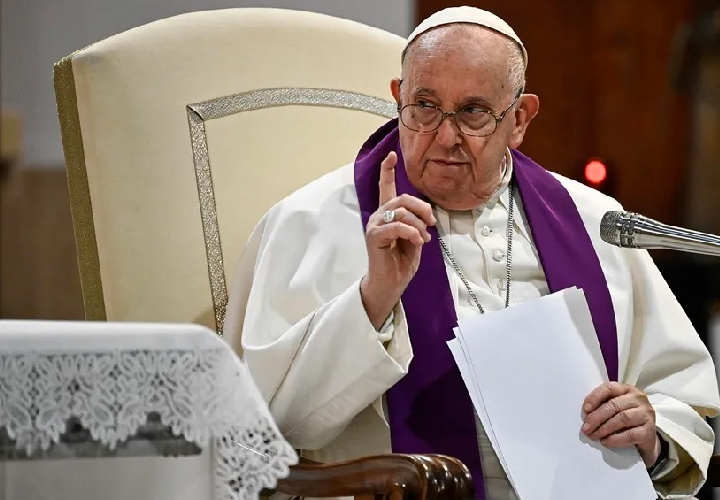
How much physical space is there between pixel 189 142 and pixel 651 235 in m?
1.22

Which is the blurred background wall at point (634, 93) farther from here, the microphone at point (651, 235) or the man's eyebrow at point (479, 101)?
the microphone at point (651, 235)

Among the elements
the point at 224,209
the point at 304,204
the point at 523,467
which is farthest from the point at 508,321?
the point at 224,209

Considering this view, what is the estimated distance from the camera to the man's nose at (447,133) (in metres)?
2.89

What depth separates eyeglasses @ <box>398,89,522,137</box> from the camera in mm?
2904

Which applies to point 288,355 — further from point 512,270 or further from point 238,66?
point 238,66

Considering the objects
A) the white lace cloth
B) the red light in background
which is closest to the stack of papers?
the white lace cloth

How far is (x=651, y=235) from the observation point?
2441 millimetres

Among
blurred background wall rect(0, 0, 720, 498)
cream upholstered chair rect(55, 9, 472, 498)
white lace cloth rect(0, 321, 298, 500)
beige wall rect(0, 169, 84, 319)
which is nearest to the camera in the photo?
white lace cloth rect(0, 321, 298, 500)

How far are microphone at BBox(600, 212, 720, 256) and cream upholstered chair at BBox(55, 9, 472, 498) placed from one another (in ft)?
3.34

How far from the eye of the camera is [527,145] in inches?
292

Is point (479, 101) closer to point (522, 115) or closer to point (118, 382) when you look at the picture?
point (522, 115)

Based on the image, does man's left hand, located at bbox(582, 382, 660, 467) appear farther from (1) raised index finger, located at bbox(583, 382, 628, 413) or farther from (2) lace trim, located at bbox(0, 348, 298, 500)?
(2) lace trim, located at bbox(0, 348, 298, 500)

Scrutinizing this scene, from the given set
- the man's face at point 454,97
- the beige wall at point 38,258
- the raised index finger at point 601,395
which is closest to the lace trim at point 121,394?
the raised index finger at point 601,395

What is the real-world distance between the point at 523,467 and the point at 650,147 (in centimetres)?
514
